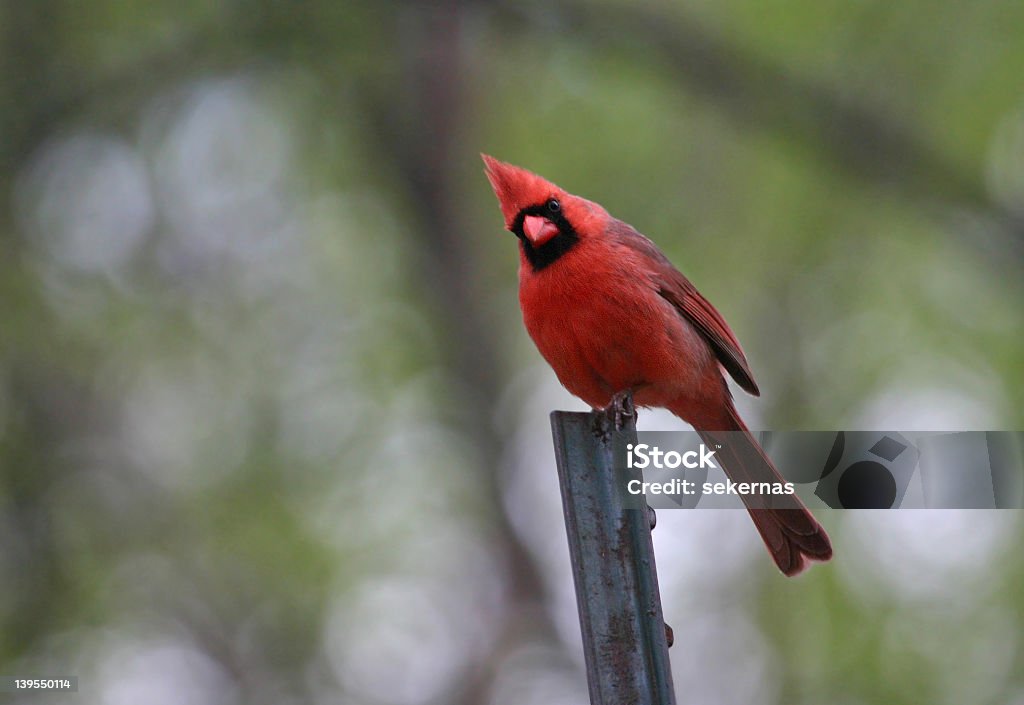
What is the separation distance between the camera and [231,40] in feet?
17.4

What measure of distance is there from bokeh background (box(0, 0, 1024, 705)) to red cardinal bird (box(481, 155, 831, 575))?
1.79 meters

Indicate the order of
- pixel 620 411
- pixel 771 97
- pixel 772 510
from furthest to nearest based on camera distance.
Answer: pixel 771 97 → pixel 772 510 → pixel 620 411

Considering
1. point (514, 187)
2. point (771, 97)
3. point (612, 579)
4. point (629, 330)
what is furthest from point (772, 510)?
point (771, 97)

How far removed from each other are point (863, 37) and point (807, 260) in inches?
46.7

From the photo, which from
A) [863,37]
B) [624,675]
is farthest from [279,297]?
[624,675]

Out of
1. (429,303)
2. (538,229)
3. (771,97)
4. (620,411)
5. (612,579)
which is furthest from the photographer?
(429,303)

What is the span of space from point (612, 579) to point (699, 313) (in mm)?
1633

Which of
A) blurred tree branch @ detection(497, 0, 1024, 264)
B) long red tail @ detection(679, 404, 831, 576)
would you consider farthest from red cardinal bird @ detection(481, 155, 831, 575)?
blurred tree branch @ detection(497, 0, 1024, 264)

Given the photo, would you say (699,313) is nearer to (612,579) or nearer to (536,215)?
(536,215)

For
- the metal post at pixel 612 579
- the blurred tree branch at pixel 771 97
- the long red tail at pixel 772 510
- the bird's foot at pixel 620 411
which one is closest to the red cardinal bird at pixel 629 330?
the long red tail at pixel 772 510

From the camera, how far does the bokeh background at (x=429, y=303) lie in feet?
16.9

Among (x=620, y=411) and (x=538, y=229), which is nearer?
(x=620, y=411)

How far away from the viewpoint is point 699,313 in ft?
11.2

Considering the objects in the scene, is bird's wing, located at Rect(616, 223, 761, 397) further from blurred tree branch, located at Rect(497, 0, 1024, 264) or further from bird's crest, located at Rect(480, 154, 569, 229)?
blurred tree branch, located at Rect(497, 0, 1024, 264)
